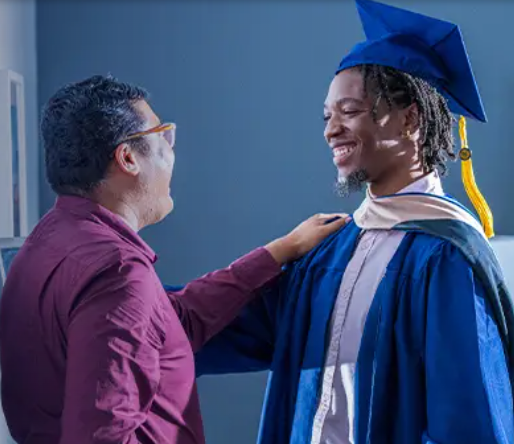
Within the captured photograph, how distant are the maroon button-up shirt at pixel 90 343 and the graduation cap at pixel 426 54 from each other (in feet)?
1.86

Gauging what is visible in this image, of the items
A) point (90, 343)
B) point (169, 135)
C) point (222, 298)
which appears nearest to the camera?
point (90, 343)

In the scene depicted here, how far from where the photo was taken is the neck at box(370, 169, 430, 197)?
133 centimetres

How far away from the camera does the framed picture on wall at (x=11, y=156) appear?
1.98 metres

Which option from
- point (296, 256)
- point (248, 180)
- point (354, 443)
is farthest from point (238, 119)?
point (354, 443)

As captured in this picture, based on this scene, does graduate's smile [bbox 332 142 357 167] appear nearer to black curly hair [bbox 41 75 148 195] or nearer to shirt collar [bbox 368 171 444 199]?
shirt collar [bbox 368 171 444 199]

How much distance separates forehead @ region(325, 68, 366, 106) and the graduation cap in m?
0.02

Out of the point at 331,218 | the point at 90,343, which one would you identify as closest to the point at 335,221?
the point at 331,218

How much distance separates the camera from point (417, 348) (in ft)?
3.84

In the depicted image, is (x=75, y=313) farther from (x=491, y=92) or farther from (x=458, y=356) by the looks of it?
(x=491, y=92)

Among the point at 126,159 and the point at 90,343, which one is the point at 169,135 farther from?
the point at 90,343

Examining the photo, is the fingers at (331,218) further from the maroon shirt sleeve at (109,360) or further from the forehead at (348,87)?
the maroon shirt sleeve at (109,360)

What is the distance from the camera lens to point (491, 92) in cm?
252

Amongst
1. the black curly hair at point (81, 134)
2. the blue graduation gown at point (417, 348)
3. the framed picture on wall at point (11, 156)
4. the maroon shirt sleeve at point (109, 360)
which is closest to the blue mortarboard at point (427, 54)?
the blue graduation gown at point (417, 348)

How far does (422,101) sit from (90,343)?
771 millimetres
